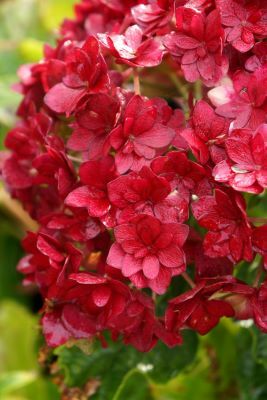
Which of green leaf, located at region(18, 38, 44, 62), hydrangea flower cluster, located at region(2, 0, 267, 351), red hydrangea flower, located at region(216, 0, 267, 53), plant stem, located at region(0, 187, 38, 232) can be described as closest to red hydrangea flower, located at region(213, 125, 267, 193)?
hydrangea flower cluster, located at region(2, 0, 267, 351)

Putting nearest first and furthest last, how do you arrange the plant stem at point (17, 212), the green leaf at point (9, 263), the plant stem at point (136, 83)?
1. the plant stem at point (136, 83)
2. the plant stem at point (17, 212)
3. the green leaf at point (9, 263)

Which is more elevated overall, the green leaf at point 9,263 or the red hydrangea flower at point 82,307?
the red hydrangea flower at point 82,307

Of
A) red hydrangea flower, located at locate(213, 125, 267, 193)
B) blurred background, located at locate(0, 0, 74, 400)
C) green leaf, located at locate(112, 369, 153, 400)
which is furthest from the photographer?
blurred background, located at locate(0, 0, 74, 400)

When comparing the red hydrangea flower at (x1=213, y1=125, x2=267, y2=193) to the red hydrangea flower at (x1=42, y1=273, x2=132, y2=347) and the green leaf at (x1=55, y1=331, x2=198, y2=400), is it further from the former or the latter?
the green leaf at (x1=55, y1=331, x2=198, y2=400)

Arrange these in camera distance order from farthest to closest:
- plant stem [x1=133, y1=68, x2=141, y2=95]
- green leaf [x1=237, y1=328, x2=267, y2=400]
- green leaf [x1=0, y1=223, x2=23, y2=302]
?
green leaf [x1=0, y1=223, x2=23, y2=302] → green leaf [x1=237, y1=328, x2=267, y2=400] → plant stem [x1=133, y1=68, x2=141, y2=95]

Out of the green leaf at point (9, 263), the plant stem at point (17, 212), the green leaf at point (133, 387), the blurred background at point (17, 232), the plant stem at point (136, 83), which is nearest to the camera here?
the plant stem at point (136, 83)

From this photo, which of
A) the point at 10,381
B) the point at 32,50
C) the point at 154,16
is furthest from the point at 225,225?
the point at 32,50

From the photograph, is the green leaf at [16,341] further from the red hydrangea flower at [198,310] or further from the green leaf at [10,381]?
the red hydrangea flower at [198,310]

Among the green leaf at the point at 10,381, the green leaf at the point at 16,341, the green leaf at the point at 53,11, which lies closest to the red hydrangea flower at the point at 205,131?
the green leaf at the point at 10,381
